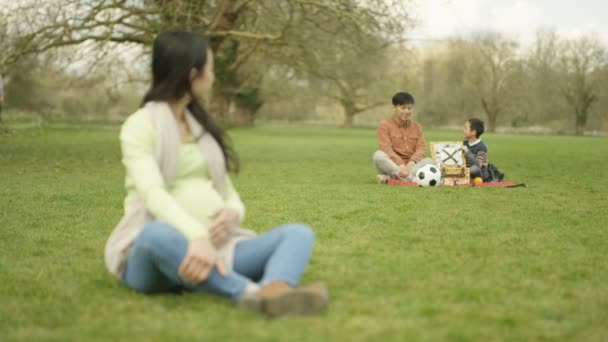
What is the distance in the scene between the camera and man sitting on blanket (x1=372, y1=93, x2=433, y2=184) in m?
11.2

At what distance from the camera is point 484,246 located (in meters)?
5.77

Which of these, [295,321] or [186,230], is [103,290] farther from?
[295,321]

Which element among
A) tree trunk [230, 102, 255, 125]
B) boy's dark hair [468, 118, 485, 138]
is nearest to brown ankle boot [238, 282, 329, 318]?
boy's dark hair [468, 118, 485, 138]

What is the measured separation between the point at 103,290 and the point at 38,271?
0.90 meters

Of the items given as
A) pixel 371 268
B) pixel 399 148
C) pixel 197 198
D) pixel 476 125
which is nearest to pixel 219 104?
pixel 399 148

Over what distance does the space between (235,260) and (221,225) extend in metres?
0.29

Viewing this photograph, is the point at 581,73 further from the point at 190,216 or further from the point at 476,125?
the point at 190,216

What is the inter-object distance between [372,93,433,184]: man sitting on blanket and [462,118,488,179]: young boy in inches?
29.7

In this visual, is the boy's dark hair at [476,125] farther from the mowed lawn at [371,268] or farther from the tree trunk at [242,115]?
the tree trunk at [242,115]

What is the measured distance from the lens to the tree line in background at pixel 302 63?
18.3 m

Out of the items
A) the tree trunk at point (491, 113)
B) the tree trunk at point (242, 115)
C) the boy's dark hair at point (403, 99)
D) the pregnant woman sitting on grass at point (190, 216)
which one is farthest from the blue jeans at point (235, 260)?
the tree trunk at point (491, 113)

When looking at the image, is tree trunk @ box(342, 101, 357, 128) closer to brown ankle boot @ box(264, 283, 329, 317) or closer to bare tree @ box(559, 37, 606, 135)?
bare tree @ box(559, 37, 606, 135)

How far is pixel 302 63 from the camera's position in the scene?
94.9 ft

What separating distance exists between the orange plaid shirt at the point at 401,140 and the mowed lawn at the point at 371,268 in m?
0.91
